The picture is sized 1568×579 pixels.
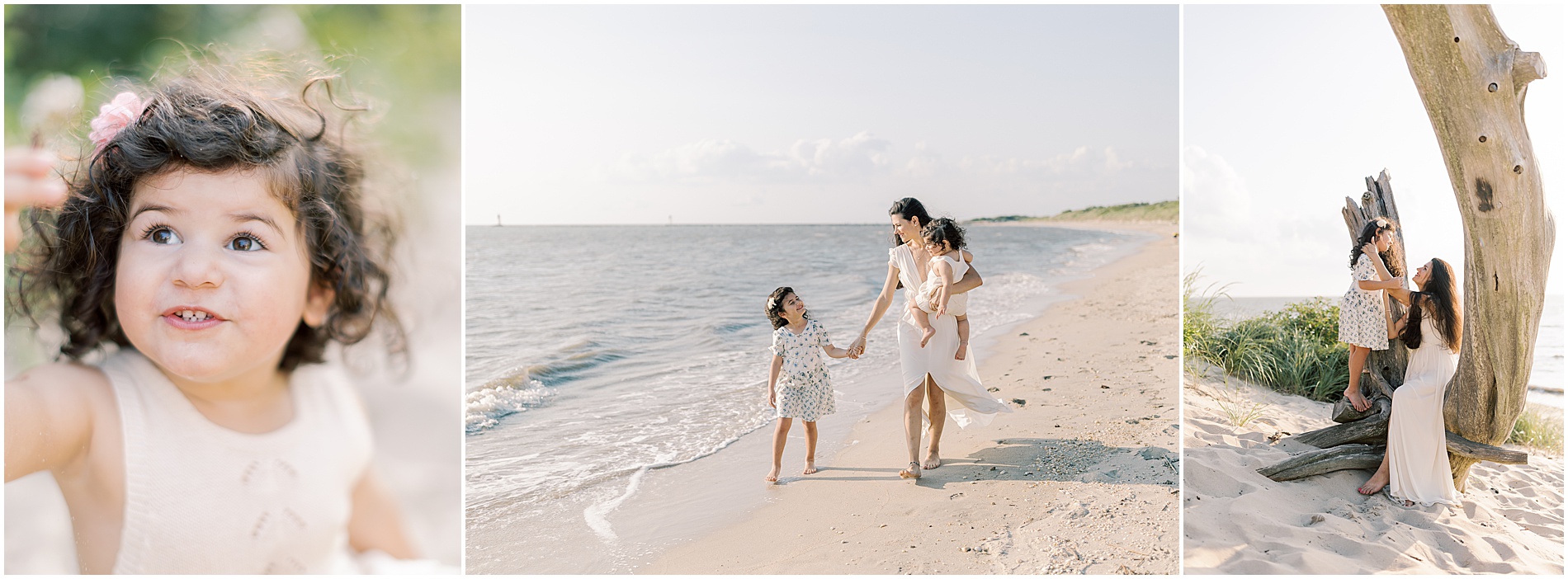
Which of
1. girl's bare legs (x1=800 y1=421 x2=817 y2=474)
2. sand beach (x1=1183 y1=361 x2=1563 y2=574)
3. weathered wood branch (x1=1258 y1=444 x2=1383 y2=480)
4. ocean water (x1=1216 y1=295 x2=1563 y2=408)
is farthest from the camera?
ocean water (x1=1216 y1=295 x2=1563 y2=408)

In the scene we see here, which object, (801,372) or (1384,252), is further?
(1384,252)

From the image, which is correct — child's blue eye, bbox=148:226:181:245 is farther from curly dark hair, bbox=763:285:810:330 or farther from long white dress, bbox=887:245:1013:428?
long white dress, bbox=887:245:1013:428

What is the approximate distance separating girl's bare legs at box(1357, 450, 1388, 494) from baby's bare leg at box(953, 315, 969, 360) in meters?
1.90

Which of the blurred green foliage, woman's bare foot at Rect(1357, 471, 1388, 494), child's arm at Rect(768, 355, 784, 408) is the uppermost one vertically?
the blurred green foliage

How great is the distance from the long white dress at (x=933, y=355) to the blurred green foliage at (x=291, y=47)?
1.92m

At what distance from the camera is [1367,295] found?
3.76 meters

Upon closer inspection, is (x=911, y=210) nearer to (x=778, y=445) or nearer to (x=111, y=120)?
(x=778, y=445)

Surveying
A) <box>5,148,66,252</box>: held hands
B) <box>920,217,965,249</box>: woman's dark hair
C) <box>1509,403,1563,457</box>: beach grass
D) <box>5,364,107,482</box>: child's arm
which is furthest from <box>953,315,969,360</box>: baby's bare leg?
<box>1509,403,1563,457</box>: beach grass

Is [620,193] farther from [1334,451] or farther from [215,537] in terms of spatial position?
[1334,451]

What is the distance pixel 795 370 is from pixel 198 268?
213cm

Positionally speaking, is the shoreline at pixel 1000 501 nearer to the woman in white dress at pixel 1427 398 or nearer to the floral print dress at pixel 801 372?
the floral print dress at pixel 801 372


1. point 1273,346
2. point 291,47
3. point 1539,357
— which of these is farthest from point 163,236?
point 1539,357

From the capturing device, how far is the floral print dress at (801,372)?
11.5 ft

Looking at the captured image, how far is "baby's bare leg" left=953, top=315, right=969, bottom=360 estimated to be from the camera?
11.7ft
